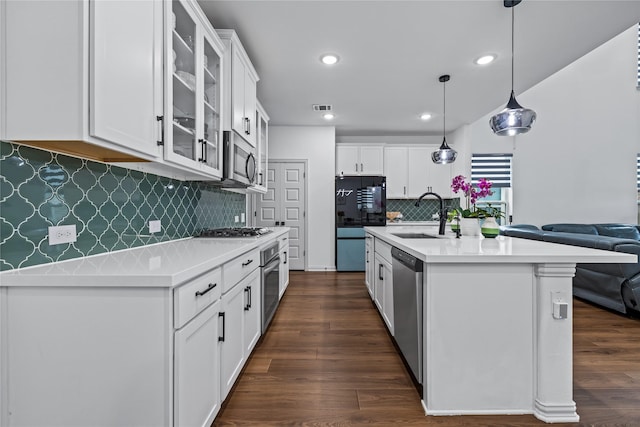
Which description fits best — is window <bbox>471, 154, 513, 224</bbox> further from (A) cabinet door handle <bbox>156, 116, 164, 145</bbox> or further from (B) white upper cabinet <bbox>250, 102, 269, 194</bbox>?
(A) cabinet door handle <bbox>156, 116, 164, 145</bbox>

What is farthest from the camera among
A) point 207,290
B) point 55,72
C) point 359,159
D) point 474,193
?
point 359,159

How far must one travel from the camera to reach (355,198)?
5496 millimetres

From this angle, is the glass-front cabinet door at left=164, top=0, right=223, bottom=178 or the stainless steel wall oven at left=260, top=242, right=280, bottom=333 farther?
the stainless steel wall oven at left=260, top=242, right=280, bottom=333

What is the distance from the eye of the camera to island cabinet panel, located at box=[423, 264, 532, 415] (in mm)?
1593

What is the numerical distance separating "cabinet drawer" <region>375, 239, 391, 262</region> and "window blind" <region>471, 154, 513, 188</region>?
4.32 m

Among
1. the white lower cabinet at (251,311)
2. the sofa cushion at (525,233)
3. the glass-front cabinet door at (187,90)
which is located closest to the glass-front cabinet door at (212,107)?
the glass-front cabinet door at (187,90)

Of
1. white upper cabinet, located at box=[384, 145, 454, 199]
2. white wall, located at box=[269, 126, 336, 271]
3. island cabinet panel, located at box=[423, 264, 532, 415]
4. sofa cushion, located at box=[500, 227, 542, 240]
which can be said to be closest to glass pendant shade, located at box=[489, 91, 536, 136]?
island cabinet panel, located at box=[423, 264, 532, 415]

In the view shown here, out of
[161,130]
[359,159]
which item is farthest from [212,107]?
[359,159]

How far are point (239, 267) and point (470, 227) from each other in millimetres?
1991

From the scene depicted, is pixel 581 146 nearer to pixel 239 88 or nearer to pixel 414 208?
pixel 414 208

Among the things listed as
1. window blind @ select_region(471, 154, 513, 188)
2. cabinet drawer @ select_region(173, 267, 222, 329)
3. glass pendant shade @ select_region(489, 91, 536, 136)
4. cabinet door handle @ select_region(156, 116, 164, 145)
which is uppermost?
window blind @ select_region(471, 154, 513, 188)

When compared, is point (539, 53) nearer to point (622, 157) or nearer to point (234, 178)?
point (234, 178)

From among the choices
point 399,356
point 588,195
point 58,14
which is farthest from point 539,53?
point 588,195

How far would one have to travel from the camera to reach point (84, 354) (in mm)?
1050
